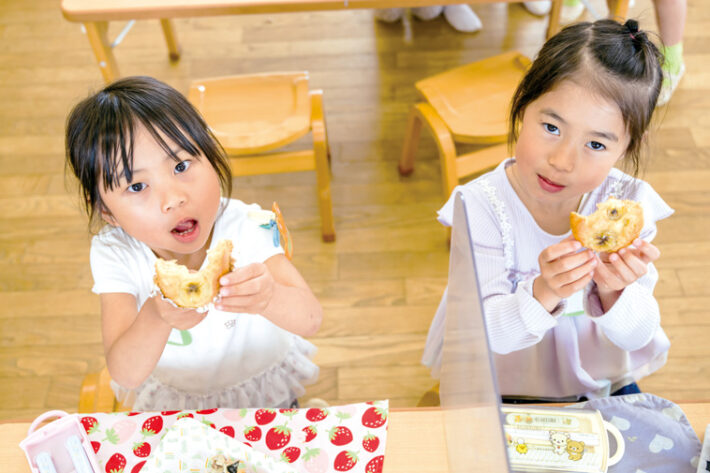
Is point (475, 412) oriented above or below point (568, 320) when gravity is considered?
above

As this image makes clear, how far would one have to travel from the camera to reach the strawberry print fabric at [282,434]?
1110mm

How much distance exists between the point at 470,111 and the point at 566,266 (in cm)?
124

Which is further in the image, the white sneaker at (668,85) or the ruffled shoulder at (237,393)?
the white sneaker at (668,85)

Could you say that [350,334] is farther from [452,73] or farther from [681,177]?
[681,177]

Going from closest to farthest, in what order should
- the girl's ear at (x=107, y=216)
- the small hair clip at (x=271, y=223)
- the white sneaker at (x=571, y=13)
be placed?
the girl's ear at (x=107, y=216), the small hair clip at (x=271, y=223), the white sneaker at (x=571, y=13)

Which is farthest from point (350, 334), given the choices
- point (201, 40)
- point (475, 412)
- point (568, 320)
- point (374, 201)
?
point (201, 40)

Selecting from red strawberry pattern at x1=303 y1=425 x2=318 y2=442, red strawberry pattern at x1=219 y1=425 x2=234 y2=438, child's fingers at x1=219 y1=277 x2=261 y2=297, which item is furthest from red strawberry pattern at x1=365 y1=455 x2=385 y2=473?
child's fingers at x1=219 y1=277 x2=261 y2=297

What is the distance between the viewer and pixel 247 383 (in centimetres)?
158

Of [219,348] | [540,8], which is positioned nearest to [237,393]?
[219,348]

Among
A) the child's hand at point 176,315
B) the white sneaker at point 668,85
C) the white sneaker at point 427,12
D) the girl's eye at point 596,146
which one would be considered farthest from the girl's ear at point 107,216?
the white sneaker at point 427,12

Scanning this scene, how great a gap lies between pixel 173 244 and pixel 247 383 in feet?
1.69

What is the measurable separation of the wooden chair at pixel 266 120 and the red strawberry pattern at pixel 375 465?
4.27 ft

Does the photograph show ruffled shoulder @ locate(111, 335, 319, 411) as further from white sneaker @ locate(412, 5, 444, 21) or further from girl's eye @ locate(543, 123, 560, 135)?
white sneaker @ locate(412, 5, 444, 21)

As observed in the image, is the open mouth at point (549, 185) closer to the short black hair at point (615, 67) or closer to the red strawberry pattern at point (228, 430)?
the short black hair at point (615, 67)
